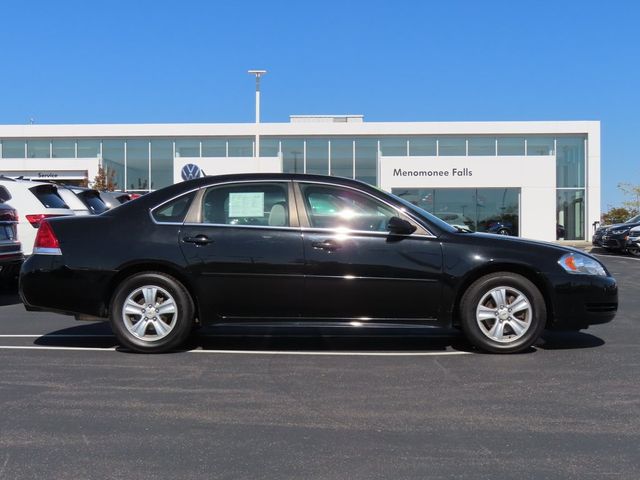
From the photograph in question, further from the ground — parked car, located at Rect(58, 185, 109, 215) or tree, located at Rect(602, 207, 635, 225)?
tree, located at Rect(602, 207, 635, 225)

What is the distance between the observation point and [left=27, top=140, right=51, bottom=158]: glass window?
33.8 metres

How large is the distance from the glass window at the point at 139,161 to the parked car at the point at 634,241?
22.6 m

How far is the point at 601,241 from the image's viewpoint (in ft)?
74.7

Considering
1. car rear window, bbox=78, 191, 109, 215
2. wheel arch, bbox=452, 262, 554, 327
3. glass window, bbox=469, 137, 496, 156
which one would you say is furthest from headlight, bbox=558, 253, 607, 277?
glass window, bbox=469, 137, 496, 156

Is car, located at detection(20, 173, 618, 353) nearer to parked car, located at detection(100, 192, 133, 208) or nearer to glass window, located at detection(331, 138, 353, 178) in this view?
parked car, located at detection(100, 192, 133, 208)

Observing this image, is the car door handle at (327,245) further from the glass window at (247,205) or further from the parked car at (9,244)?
the parked car at (9,244)

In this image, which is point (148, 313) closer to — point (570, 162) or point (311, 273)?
point (311, 273)

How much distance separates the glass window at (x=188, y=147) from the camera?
109 feet

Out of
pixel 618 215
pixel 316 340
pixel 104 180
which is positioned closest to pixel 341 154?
pixel 104 180

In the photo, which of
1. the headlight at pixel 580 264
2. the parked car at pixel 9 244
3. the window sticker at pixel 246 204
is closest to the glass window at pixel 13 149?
the parked car at pixel 9 244

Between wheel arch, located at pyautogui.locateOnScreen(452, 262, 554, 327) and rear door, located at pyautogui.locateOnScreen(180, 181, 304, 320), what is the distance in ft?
4.63

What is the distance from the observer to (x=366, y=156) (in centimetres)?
3284

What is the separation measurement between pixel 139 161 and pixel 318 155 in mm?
9161

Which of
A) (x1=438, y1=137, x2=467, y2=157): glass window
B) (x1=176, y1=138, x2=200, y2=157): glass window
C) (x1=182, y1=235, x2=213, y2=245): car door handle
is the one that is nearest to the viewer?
(x1=182, y1=235, x2=213, y2=245): car door handle
